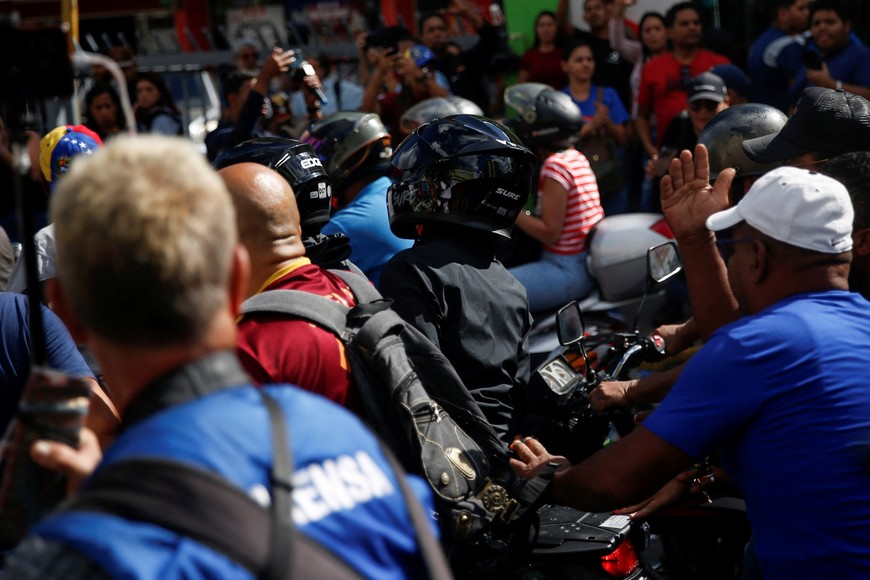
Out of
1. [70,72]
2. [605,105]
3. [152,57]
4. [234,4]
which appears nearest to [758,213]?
[70,72]

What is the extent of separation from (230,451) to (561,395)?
9.06 feet

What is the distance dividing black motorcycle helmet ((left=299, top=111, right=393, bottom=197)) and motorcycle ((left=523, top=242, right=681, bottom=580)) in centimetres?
151

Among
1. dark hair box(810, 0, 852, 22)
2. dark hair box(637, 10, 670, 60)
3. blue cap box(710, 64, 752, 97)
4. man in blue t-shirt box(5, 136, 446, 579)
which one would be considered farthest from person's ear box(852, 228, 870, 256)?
dark hair box(637, 10, 670, 60)

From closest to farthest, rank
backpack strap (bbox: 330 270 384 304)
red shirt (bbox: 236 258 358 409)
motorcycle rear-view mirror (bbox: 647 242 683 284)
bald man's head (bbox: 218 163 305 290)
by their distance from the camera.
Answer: red shirt (bbox: 236 258 358 409) < bald man's head (bbox: 218 163 305 290) < backpack strap (bbox: 330 270 384 304) < motorcycle rear-view mirror (bbox: 647 242 683 284)

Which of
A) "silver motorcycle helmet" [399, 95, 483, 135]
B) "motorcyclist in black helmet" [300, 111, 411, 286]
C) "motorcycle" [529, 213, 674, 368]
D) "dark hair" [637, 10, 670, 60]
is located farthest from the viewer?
Result: "dark hair" [637, 10, 670, 60]

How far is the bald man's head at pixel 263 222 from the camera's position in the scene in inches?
125

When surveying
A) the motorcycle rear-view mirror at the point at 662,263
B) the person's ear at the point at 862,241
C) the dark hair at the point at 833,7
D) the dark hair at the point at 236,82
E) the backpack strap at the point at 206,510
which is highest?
the backpack strap at the point at 206,510

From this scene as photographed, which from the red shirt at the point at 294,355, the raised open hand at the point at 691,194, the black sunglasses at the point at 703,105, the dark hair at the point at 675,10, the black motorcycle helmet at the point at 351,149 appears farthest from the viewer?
the dark hair at the point at 675,10

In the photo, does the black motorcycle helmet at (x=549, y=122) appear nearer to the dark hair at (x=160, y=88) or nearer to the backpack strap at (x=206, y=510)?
the dark hair at (x=160, y=88)

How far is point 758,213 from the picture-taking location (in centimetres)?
296

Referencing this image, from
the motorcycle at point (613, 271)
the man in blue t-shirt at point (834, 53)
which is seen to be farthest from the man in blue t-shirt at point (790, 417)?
the man in blue t-shirt at point (834, 53)

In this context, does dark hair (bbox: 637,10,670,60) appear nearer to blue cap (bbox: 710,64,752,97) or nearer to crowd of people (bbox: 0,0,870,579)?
blue cap (bbox: 710,64,752,97)

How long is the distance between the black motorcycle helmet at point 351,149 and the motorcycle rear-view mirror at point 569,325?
1.75 meters

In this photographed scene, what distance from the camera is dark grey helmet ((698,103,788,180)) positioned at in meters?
4.74
